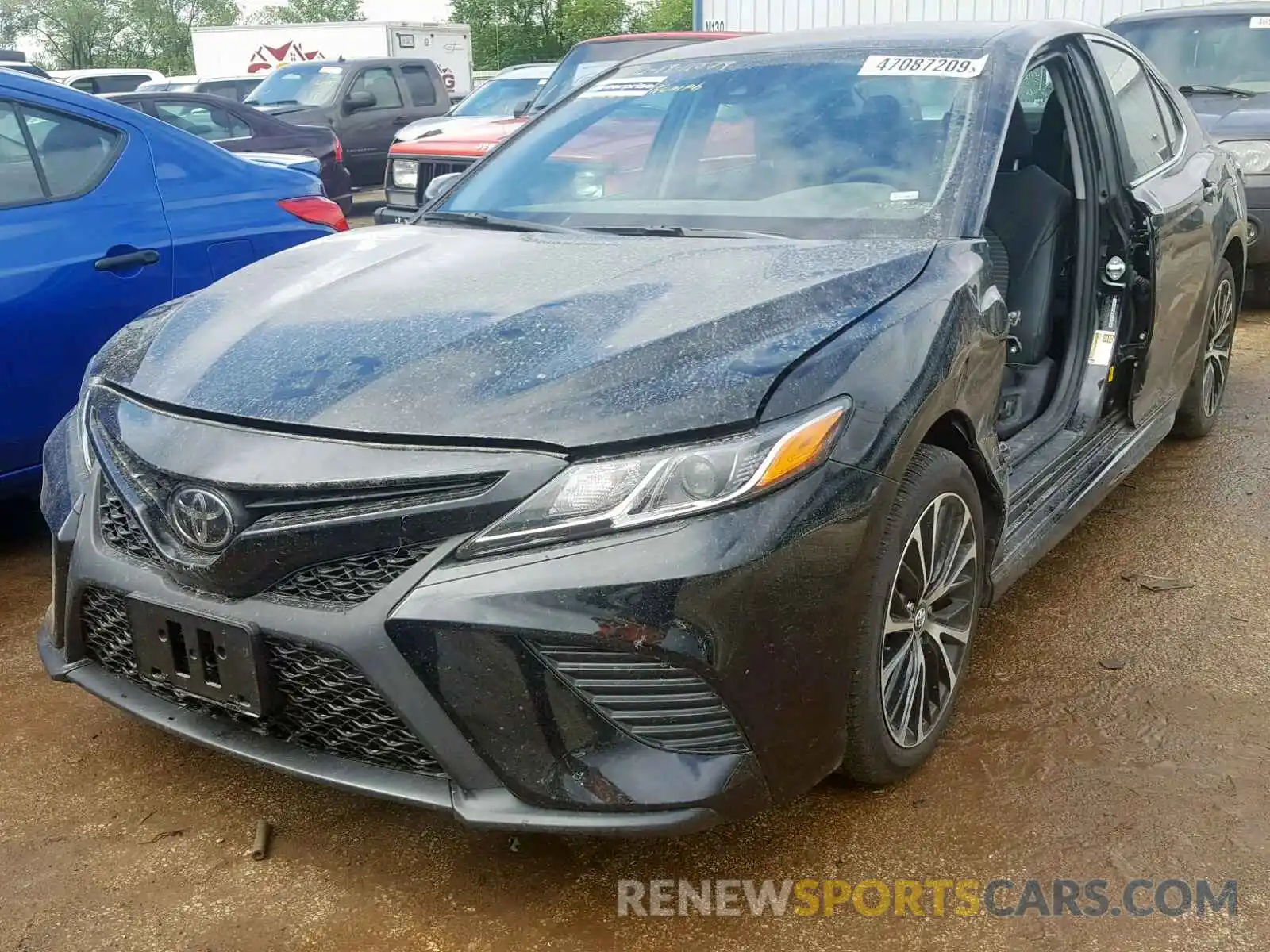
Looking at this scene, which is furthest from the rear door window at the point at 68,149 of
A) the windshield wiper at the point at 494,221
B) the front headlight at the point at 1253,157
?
the front headlight at the point at 1253,157

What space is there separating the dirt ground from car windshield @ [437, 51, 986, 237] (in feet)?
4.01

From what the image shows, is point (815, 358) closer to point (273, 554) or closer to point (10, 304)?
point (273, 554)

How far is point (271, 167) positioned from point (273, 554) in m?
2.99

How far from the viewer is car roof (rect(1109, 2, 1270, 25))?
26.3ft

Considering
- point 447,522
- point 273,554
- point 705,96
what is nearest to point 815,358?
point 447,522

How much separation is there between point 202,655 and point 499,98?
34.8 feet

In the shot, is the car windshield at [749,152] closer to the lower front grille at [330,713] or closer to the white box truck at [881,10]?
the lower front grille at [330,713]

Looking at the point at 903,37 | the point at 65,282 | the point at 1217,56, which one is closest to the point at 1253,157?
the point at 1217,56

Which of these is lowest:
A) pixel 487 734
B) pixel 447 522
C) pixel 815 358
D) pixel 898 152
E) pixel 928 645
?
pixel 928 645

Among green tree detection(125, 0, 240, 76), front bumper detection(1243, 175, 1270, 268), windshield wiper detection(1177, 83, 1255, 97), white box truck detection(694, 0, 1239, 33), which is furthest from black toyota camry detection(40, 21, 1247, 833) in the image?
green tree detection(125, 0, 240, 76)

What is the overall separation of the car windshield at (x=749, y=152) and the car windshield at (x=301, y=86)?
11.7 meters

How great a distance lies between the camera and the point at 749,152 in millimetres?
3160

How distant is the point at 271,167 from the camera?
15.2 feet

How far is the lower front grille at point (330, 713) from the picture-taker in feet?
6.72
